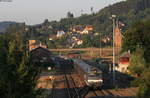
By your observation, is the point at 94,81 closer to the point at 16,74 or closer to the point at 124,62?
the point at 16,74

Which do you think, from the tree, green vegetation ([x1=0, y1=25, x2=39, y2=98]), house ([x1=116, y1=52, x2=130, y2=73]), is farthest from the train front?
house ([x1=116, y1=52, x2=130, y2=73])

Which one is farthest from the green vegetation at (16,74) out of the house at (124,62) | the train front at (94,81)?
the house at (124,62)

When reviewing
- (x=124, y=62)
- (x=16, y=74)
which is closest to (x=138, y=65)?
(x=16, y=74)

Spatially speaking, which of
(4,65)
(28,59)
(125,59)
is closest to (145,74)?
(28,59)

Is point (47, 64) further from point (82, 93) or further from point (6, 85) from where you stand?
point (6, 85)

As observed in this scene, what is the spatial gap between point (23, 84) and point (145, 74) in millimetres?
10887

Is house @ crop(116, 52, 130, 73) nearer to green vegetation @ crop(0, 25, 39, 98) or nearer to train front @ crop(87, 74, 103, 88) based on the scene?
train front @ crop(87, 74, 103, 88)

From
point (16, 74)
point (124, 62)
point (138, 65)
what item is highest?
point (16, 74)

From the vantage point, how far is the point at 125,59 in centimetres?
6525

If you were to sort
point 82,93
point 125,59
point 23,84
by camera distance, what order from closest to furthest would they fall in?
point 23,84 < point 82,93 < point 125,59

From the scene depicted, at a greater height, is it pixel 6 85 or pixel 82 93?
pixel 6 85

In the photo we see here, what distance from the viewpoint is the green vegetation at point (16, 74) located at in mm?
19125

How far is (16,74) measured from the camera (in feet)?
65.6

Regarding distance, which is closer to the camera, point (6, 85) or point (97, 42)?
point (6, 85)
